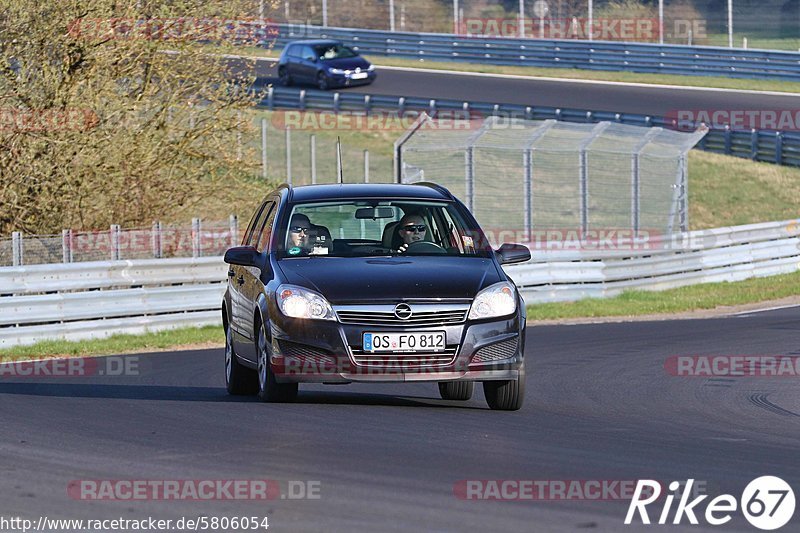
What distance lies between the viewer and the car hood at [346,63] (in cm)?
4672

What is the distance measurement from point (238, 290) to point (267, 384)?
153cm

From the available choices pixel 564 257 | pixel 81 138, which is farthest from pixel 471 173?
pixel 81 138

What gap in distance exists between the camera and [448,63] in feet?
173

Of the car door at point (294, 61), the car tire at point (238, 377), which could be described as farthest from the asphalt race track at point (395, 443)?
the car door at point (294, 61)

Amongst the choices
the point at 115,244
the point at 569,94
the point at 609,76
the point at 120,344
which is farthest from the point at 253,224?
the point at 609,76

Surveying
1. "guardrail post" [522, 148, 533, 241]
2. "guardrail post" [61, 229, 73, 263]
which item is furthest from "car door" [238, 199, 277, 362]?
"guardrail post" [522, 148, 533, 241]

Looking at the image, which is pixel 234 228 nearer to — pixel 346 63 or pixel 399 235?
pixel 399 235

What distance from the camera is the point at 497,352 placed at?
10414mm

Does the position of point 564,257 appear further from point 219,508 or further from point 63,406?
point 219,508

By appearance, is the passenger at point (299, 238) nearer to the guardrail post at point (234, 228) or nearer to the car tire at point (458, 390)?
the car tire at point (458, 390)

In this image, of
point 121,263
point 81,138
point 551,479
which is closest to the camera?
point 551,479

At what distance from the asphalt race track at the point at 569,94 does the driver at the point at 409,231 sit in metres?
30.6

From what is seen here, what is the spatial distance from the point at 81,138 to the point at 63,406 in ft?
37.4

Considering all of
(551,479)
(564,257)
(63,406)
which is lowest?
(564,257)
